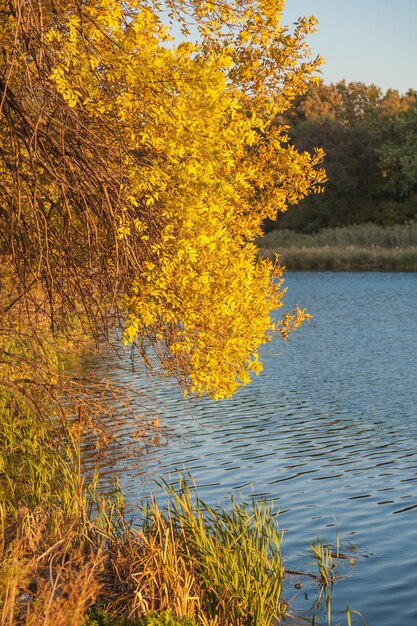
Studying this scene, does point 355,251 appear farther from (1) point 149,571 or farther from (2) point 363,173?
(1) point 149,571

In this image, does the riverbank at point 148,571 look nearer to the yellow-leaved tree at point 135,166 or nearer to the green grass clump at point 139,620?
the green grass clump at point 139,620

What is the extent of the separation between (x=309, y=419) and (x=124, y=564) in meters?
10.3

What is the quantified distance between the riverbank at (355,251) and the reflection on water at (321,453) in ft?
101

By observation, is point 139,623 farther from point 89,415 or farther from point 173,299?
point 89,415

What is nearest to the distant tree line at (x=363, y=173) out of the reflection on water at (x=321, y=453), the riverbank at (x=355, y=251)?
the riverbank at (x=355, y=251)

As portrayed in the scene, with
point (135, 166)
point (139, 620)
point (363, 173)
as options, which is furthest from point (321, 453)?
point (363, 173)

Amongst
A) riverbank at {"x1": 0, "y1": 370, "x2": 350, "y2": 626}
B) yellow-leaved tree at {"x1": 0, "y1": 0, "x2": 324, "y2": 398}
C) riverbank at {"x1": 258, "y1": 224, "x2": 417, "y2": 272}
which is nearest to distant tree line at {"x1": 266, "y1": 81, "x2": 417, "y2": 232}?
riverbank at {"x1": 258, "y1": 224, "x2": 417, "y2": 272}

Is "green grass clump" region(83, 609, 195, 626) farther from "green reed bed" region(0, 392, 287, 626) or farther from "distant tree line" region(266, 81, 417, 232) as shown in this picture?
"distant tree line" region(266, 81, 417, 232)

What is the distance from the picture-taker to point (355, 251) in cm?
5972

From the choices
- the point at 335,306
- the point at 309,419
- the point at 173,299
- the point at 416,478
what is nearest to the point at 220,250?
the point at 173,299

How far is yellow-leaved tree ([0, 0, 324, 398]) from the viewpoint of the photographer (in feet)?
27.3

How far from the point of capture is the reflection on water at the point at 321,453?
10.1 metres

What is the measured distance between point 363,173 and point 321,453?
2640 inches

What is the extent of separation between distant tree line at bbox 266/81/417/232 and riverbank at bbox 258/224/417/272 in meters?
9.62
